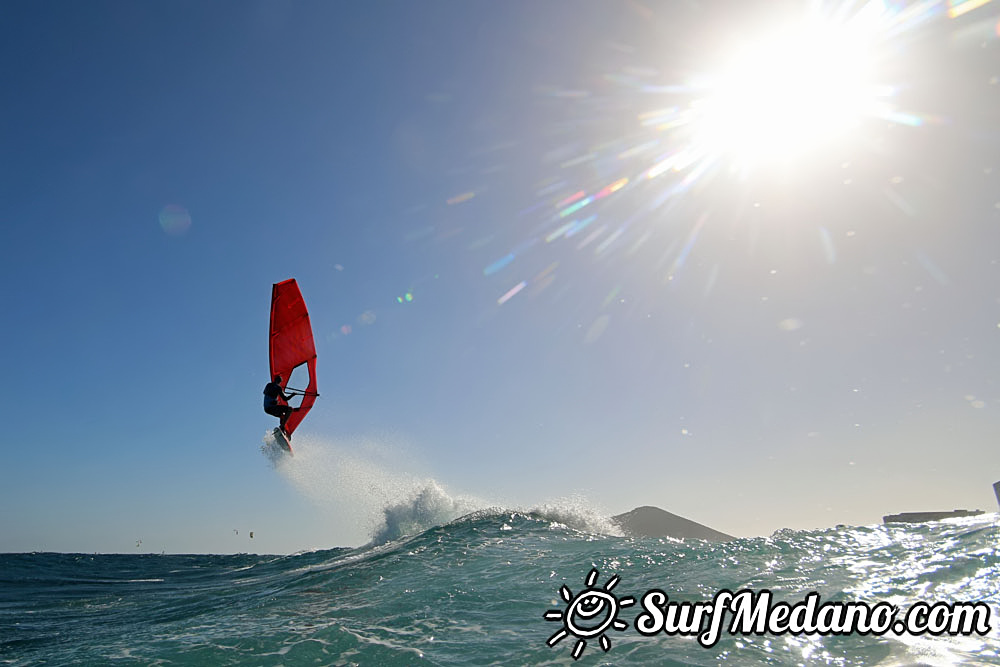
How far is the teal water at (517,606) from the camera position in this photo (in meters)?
4.40

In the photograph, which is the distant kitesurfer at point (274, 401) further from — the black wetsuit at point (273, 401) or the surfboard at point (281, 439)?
the surfboard at point (281, 439)

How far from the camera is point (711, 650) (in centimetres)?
433

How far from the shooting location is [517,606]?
620cm

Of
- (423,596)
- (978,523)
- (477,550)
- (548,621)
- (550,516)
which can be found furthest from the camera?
(550,516)

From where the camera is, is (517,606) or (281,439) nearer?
(517,606)

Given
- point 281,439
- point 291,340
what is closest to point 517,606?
point 281,439

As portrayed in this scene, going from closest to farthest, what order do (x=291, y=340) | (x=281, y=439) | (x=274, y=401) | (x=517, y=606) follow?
(x=517, y=606) < (x=274, y=401) < (x=281, y=439) < (x=291, y=340)

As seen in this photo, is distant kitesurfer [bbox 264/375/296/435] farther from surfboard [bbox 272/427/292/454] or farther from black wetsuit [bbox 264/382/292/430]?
surfboard [bbox 272/427/292/454]

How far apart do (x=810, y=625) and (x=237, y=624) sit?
6827 mm

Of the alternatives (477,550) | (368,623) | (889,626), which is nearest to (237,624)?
(368,623)

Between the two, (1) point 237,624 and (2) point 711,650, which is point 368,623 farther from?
(2) point 711,650

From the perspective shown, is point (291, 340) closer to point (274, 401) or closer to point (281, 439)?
point (274, 401)

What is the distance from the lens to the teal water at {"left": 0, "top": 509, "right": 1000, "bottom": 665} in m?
4.40

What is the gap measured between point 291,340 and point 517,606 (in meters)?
12.8
